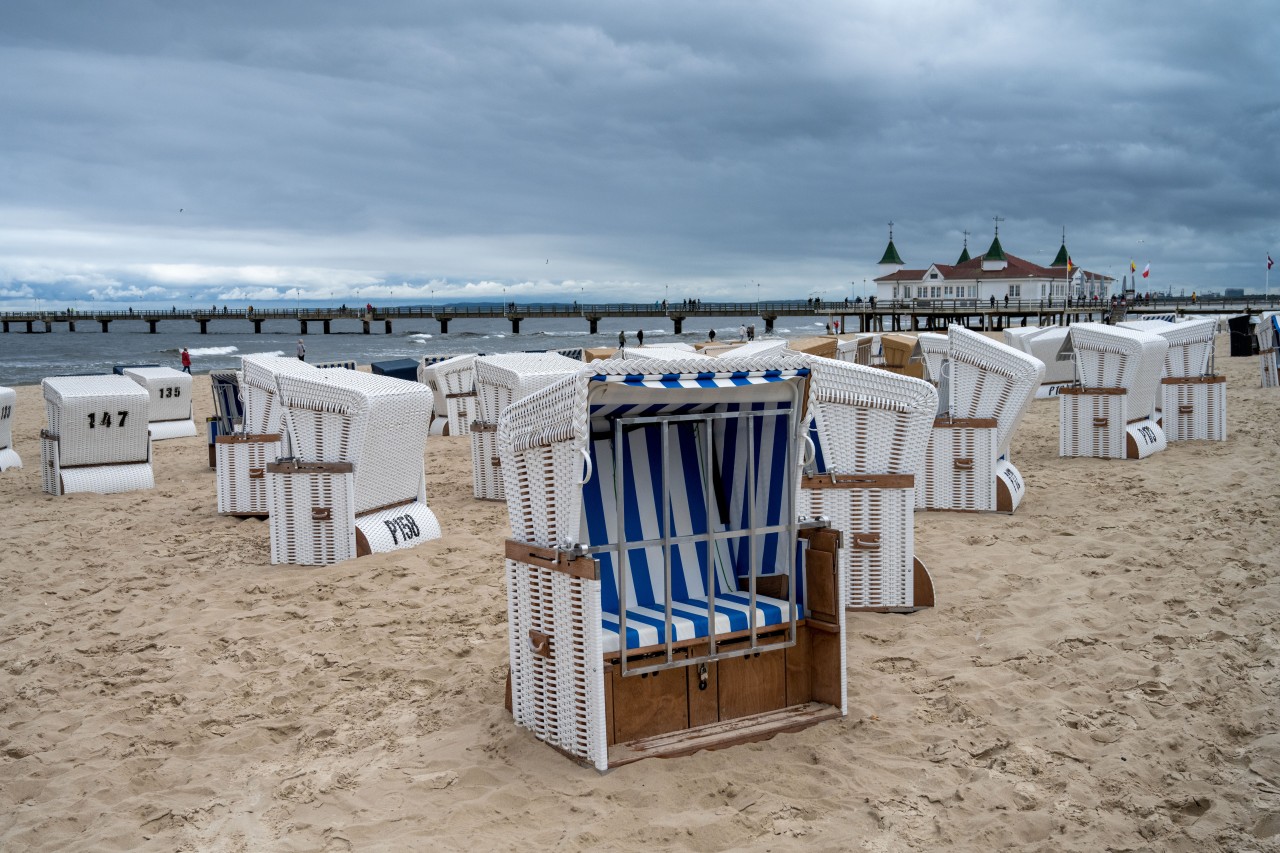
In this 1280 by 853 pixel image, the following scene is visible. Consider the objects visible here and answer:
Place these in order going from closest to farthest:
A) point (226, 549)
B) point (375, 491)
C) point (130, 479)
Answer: point (375, 491) < point (226, 549) < point (130, 479)

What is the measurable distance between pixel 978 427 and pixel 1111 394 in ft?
12.2

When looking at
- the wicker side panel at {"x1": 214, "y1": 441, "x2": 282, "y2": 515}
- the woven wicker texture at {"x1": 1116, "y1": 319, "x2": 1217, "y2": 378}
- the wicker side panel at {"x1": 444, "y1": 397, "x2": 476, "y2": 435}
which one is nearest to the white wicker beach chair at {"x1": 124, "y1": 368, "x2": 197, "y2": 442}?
the wicker side panel at {"x1": 444, "y1": 397, "x2": 476, "y2": 435}

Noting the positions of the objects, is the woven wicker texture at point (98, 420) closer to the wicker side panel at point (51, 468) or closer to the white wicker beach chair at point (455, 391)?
the wicker side panel at point (51, 468)

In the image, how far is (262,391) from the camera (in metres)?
9.23

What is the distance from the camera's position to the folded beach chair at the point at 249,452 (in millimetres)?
9406

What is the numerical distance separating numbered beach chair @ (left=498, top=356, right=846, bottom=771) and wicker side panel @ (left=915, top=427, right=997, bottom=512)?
436 cm

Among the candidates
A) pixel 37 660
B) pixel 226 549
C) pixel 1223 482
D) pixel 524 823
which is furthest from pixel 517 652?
pixel 1223 482

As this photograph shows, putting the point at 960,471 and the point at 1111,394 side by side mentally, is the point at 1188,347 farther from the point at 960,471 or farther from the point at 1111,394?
the point at 960,471

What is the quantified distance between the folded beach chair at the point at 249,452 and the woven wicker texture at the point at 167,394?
8876 mm

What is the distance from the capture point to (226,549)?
8.52 m

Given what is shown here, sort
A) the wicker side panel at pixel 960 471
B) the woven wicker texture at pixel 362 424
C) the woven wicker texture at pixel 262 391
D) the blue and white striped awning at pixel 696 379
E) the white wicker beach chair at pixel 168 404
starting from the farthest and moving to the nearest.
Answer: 1. the white wicker beach chair at pixel 168 404
2. the wicker side panel at pixel 960 471
3. the woven wicker texture at pixel 262 391
4. the woven wicker texture at pixel 362 424
5. the blue and white striped awning at pixel 696 379

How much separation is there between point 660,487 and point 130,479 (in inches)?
360

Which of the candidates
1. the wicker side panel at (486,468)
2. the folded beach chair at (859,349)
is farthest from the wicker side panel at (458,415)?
the folded beach chair at (859,349)

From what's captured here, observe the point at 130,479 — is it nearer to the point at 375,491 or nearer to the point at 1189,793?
the point at 375,491
